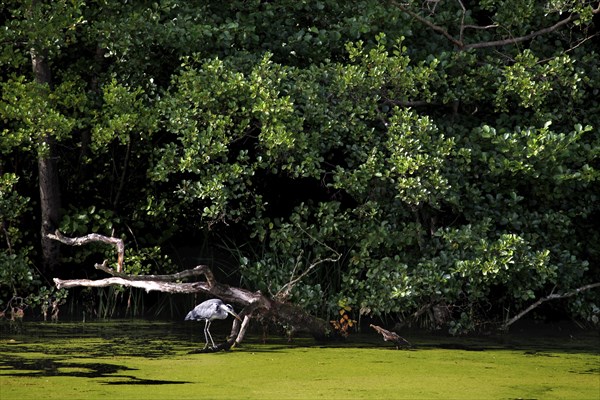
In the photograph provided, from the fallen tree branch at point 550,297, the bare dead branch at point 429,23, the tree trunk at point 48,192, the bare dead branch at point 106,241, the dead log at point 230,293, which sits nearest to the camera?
the dead log at point 230,293

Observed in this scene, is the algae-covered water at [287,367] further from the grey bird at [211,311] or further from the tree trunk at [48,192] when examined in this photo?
the tree trunk at [48,192]

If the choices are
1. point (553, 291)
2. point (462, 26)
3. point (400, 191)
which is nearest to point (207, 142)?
point (400, 191)

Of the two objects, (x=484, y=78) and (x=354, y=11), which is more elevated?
(x=354, y=11)

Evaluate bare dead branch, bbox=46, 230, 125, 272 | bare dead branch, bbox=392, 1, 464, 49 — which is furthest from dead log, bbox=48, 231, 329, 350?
bare dead branch, bbox=392, 1, 464, 49

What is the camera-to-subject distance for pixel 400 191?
921cm

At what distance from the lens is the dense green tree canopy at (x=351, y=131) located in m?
9.32

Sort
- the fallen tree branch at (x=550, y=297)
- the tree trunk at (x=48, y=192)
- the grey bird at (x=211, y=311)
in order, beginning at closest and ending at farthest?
the grey bird at (x=211, y=311) < the fallen tree branch at (x=550, y=297) < the tree trunk at (x=48, y=192)

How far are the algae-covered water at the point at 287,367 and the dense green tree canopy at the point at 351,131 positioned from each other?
749 mm

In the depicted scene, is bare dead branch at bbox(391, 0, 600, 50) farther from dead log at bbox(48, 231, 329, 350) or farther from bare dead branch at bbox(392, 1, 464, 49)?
dead log at bbox(48, 231, 329, 350)

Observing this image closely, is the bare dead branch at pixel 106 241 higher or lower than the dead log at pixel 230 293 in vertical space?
higher

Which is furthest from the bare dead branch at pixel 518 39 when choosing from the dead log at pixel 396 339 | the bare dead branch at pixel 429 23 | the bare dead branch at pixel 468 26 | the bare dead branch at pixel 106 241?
the bare dead branch at pixel 106 241

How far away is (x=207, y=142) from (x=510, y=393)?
3.78 m

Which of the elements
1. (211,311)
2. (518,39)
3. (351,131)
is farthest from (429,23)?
(211,311)

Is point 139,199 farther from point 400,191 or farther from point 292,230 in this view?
point 400,191
